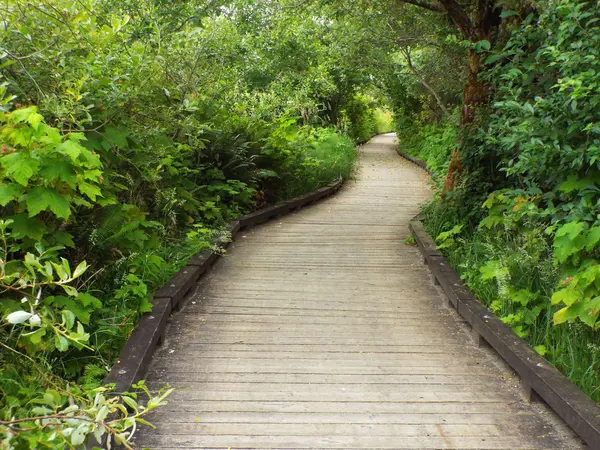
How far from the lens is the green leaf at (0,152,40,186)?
3.51 m

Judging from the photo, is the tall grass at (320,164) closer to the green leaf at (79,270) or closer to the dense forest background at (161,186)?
the dense forest background at (161,186)

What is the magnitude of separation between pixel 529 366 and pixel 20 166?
11.5 ft

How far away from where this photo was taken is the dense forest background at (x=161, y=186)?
3.57 metres

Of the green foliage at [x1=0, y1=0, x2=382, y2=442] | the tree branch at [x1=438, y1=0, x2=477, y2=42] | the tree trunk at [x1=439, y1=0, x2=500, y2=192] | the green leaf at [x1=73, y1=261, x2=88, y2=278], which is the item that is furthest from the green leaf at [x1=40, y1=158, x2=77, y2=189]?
the tree branch at [x1=438, y1=0, x2=477, y2=42]

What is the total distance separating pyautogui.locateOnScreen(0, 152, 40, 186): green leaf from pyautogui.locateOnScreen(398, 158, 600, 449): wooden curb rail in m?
3.43

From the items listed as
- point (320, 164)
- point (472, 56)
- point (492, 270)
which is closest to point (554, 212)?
point (492, 270)

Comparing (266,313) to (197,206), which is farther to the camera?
(197,206)

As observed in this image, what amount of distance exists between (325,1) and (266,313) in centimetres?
633

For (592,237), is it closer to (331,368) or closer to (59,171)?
(331,368)

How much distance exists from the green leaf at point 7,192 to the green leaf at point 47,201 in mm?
101

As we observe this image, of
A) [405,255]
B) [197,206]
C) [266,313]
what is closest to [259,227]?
[197,206]

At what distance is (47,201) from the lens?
3.78 m

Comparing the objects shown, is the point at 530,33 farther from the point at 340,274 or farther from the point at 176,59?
the point at 176,59

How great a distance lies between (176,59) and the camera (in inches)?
284
